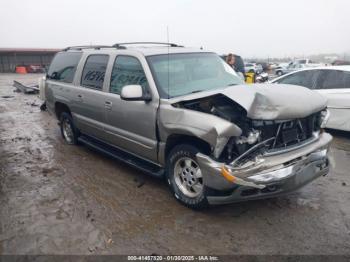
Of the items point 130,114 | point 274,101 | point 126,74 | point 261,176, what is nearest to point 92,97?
point 126,74

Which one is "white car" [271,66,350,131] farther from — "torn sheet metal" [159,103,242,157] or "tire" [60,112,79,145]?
"tire" [60,112,79,145]

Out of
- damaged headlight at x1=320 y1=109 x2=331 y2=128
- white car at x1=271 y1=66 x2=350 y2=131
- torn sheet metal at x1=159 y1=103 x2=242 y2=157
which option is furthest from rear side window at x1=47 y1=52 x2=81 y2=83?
white car at x1=271 y1=66 x2=350 y2=131

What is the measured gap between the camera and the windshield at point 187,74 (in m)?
4.12

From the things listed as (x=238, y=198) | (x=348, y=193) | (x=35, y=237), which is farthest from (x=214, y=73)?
(x=35, y=237)

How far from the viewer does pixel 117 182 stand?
183 inches

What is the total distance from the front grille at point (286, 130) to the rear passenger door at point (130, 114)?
1.33 meters

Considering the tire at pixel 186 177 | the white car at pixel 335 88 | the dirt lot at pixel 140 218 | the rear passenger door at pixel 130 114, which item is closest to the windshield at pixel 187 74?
the rear passenger door at pixel 130 114

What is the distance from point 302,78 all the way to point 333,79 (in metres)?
0.69

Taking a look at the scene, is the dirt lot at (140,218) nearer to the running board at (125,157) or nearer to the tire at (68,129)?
the running board at (125,157)

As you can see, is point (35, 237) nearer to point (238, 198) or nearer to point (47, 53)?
point (238, 198)

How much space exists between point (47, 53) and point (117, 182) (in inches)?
1727

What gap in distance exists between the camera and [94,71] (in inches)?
208

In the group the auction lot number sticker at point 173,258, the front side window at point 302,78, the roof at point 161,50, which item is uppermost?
the roof at point 161,50

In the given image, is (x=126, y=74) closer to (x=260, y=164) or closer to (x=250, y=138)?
(x=250, y=138)
